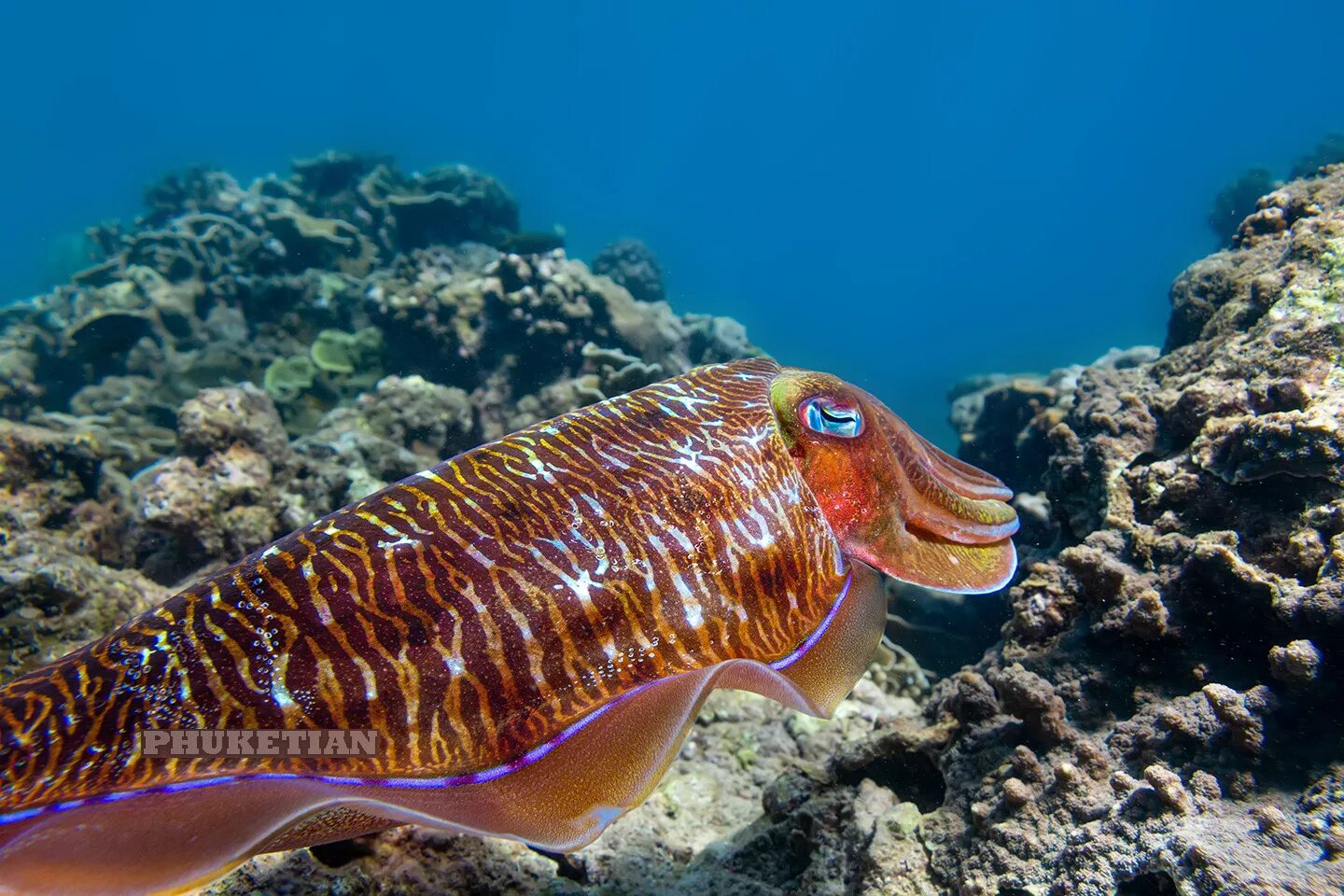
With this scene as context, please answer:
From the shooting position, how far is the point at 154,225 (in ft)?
59.4

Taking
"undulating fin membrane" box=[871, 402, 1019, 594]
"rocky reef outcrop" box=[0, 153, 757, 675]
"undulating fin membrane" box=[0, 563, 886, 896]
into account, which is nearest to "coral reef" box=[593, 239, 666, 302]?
"rocky reef outcrop" box=[0, 153, 757, 675]

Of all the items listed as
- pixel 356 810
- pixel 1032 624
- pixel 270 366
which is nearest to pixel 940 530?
pixel 1032 624

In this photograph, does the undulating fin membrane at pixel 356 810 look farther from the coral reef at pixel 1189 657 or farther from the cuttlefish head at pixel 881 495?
the coral reef at pixel 1189 657

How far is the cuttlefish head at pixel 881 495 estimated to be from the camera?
2.47m

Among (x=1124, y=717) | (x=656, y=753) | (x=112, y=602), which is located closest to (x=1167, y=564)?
(x=1124, y=717)

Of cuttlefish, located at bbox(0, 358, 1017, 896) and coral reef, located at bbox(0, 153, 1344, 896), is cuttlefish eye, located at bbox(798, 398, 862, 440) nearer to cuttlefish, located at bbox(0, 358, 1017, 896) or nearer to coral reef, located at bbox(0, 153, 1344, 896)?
cuttlefish, located at bbox(0, 358, 1017, 896)

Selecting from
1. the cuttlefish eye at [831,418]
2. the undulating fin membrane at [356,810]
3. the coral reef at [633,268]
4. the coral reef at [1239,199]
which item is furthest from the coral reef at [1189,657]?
the coral reef at [1239,199]

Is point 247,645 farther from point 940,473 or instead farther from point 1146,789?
point 1146,789

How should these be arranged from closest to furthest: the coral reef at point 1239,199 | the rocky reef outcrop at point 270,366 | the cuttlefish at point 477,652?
1. the cuttlefish at point 477,652
2. the rocky reef outcrop at point 270,366
3. the coral reef at point 1239,199

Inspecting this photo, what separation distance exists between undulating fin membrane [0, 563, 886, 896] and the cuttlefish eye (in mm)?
984

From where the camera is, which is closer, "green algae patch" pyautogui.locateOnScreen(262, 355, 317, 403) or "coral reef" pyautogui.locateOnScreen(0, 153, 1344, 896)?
"coral reef" pyautogui.locateOnScreen(0, 153, 1344, 896)

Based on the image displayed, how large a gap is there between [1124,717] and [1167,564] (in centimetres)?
91

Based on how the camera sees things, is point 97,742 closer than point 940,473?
Yes

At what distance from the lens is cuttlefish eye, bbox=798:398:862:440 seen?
8.21 ft
